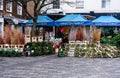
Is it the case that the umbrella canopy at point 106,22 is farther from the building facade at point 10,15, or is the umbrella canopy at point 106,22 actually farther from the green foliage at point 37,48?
the building facade at point 10,15

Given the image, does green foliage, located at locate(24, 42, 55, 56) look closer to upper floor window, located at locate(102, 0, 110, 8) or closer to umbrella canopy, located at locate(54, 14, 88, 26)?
umbrella canopy, located at locate(54, 14, 88, 26)

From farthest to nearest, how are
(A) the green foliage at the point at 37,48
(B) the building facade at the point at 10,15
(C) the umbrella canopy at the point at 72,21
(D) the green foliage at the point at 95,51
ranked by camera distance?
(B) the building facade at the point at 10,15, (C) the umbrella canopy at the point at 72,21, (A) the green foliage at the point at 37,48, (D) the green foliage at the point at 95,51

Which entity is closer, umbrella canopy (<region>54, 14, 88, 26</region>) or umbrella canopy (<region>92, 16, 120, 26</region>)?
umbrella canopy (<region>92, 16, 120, 26</region>)

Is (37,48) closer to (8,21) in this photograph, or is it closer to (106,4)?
(8,21)

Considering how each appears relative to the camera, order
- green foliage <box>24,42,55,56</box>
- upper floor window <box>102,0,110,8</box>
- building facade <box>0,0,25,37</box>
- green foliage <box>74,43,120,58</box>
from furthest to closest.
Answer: upper floor window <box>102,0,110,8</box> < building facade <box>0,0,25,37</box> < green foliage <box>24,42,55,56</box> < green foliage <box>74,43,120,58</box>

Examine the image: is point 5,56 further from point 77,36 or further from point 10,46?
point 77,36

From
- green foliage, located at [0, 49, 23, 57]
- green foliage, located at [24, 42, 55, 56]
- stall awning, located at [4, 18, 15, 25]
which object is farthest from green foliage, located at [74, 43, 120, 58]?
stall awning, located at [4, 18, 15, 25]

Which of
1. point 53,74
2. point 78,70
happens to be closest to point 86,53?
point 78,70

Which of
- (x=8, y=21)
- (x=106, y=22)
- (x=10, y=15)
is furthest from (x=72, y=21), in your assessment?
(x=10, y=15)

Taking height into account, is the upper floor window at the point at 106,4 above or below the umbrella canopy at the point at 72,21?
above

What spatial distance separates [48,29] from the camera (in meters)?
37.5

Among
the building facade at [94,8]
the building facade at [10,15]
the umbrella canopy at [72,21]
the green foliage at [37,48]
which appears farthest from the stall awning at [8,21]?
the building facade at [94,8]

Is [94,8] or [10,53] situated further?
[94,8]

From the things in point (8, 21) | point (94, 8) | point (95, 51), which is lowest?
point (95, 51)
